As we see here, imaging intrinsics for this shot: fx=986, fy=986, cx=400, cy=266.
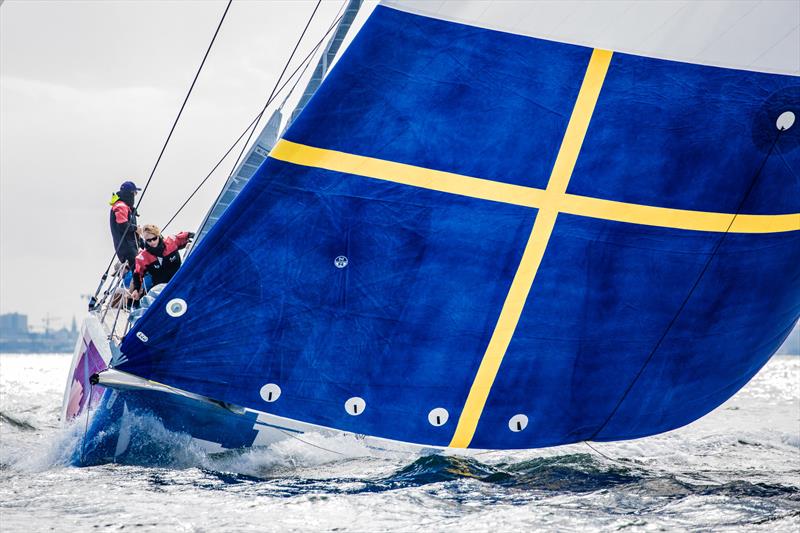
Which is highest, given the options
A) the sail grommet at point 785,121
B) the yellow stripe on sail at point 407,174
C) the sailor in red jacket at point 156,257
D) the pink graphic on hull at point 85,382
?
the sail grommet at point 785,121

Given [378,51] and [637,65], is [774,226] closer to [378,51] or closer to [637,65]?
[637,65]

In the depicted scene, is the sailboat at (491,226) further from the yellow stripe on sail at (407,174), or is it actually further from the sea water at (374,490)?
the sea water at (374,490)

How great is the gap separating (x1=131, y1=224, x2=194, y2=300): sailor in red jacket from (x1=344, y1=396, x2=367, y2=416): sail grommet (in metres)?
2.49

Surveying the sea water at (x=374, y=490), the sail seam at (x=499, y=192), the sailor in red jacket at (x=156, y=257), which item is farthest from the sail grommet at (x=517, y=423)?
the sailor in red jacket at (x=156, y=257)

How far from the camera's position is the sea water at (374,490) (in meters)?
4.99

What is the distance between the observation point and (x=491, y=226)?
5742 millimetres

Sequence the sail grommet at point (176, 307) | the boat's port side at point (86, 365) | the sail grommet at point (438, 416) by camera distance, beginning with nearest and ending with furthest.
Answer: the sail grommet at point (176, 307) → the sail grommet at point (438, 416) → the boat's port side at point (86, 365)

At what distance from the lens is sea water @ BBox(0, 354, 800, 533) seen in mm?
4988

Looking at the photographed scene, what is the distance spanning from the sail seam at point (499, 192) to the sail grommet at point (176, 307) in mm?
979

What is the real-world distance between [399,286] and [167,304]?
1326 millimetres

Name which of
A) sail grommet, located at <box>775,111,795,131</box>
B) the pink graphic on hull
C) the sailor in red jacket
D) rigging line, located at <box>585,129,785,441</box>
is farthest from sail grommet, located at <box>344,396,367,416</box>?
sail grommet, located at <box>775,111,795,131</box>

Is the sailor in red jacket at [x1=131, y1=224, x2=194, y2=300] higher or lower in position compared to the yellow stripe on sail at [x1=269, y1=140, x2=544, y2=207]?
lower

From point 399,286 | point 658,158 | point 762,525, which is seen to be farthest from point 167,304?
point 762,525

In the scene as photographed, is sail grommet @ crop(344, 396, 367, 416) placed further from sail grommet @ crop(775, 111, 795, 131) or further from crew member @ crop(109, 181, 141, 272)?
crew member @ crop(109, 181, 141, 272)
